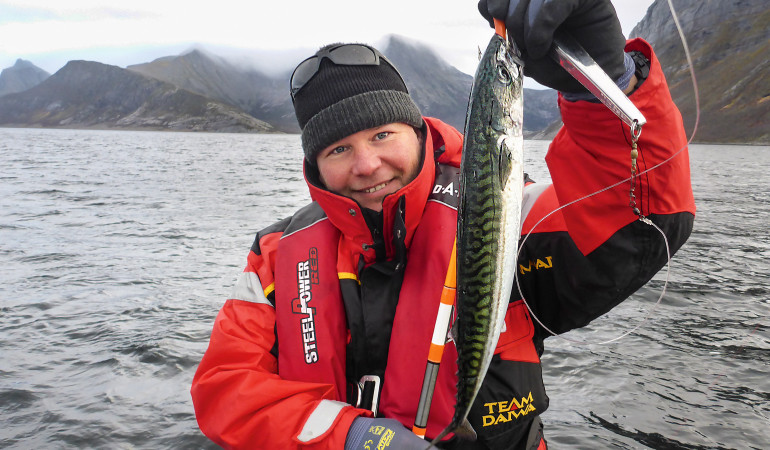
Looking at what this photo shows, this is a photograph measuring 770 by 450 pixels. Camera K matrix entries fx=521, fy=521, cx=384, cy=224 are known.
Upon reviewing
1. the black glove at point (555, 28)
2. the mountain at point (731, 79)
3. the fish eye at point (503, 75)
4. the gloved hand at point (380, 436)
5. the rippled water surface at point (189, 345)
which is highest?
the mountain at point (731, 79)

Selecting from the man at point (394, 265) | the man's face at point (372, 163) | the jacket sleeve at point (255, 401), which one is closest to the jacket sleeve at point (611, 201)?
the man at point (394, 265)

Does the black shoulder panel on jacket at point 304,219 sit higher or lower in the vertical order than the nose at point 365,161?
lower

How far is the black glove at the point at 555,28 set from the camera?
2.17 meters

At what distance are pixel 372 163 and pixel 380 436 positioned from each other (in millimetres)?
1676

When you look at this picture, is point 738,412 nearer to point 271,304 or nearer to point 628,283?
point 628,283

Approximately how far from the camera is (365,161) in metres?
3.41

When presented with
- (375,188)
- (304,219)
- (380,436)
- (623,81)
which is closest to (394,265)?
(375,188)

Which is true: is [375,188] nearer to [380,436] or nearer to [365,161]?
[365,161]

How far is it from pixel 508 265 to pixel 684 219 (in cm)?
99

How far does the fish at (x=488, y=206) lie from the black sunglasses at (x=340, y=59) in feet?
5.85

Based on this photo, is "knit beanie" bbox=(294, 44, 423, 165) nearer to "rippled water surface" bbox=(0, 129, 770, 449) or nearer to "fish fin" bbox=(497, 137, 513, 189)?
"fish fin" bbox=(497, 137, 513, 189)

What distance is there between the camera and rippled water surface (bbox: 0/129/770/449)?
5.84 metres

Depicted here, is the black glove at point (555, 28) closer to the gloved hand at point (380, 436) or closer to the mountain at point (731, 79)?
the gloved hand at point (380, 436)

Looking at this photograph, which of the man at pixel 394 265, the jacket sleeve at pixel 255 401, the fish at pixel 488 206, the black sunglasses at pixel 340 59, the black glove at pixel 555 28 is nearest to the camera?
the black glove at pixel 555 28
